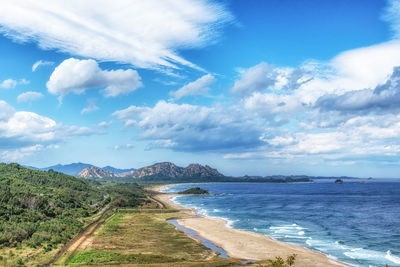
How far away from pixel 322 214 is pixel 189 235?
221ft

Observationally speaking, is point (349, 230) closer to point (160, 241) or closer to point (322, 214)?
point (322, 214)

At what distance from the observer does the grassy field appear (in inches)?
2376

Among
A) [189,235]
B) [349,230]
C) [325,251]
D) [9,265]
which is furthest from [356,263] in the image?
[9,265]

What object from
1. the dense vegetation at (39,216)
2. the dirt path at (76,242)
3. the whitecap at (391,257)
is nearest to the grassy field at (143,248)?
the dirt path at (76,242)

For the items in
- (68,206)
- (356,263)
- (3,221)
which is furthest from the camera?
(68,206)

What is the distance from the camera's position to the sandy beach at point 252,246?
63.2m

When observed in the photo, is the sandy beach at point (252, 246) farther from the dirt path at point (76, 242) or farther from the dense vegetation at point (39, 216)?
the dense vegetation at point (39, 216)

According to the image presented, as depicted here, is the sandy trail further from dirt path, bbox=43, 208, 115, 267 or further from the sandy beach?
dirt path, bbox=43, 208, 115, 267

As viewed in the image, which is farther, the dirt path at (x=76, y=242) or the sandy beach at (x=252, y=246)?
the sandy beach at (x=252, y=246)

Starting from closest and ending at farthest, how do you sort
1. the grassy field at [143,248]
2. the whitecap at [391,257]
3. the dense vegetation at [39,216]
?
the grassy field at [143,248], the whitecap at [391,257], the dense vegetation at [39,216]

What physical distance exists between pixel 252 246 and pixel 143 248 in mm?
25039

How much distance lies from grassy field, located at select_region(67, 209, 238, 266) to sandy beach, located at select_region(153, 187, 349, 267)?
607 centimetres

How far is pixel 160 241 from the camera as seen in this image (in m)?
79.1

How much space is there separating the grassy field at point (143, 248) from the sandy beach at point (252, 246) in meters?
6.07
